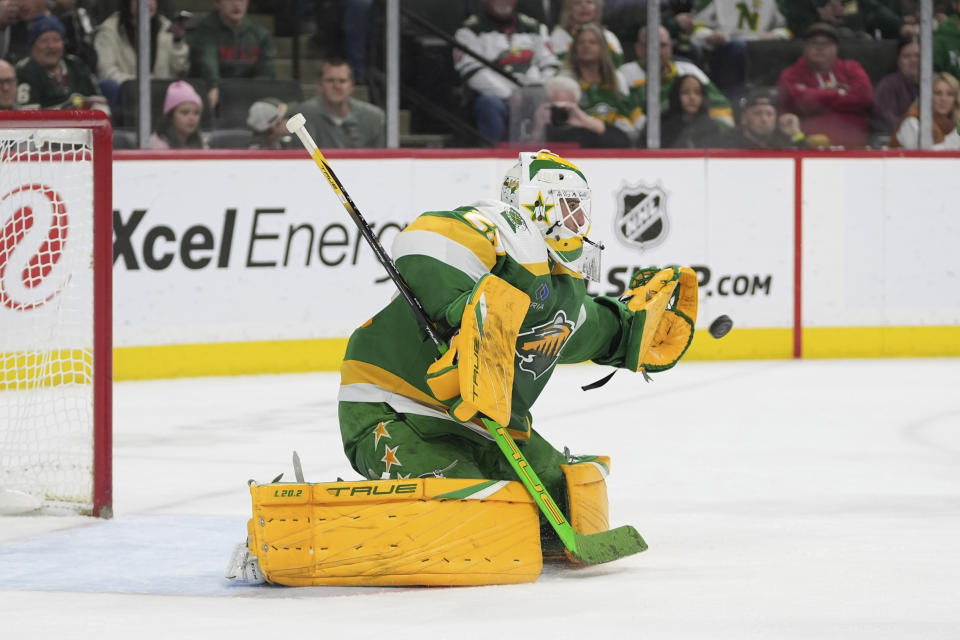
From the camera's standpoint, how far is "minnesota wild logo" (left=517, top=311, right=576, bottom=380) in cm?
341

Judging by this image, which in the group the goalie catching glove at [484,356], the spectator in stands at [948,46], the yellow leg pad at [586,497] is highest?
the spectator in stands at [948,46]

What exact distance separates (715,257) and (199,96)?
2450mm

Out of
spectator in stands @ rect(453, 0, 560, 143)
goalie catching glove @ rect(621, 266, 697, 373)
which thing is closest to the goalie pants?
goalie catching glove @ rect(621, 266, 697, 373)

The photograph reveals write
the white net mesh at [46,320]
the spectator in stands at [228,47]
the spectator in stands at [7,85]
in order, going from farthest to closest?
the spectator in stands at [228,47] < the spectator in stands at [7,85] < the white net mesh at [46,320]

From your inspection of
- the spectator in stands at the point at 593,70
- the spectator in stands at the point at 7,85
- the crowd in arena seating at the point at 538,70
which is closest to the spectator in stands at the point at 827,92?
the crowd in arena seating at the point at 538,70

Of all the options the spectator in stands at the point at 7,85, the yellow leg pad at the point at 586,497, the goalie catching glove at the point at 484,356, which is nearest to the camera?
the goalie catching glove at the point at 484,356

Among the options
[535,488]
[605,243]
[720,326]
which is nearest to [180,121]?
[605,243]

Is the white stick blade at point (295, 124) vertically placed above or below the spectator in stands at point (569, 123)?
below

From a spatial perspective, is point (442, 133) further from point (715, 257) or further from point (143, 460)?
point (143, 460)

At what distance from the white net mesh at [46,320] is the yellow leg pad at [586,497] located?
1301 millimetres

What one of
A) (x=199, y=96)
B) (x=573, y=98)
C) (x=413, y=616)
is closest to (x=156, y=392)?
(x=199, y=96)

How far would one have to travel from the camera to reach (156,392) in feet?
21.5

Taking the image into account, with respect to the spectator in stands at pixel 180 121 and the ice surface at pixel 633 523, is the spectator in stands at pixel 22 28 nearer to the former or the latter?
the spectator in stands at pixel 180 121

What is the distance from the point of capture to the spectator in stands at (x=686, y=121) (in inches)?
314
